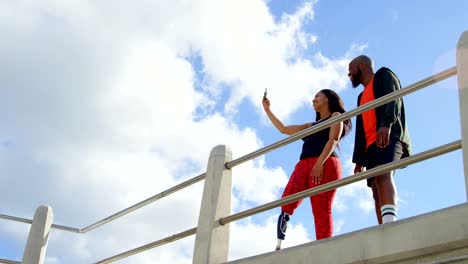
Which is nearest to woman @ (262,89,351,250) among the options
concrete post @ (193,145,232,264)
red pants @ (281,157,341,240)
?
red pants @ (281,157,341,240)

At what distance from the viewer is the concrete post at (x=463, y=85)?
9.64ft

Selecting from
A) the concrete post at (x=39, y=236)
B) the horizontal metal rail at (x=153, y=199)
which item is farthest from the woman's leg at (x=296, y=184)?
the concrete post at (x=39, y=236)

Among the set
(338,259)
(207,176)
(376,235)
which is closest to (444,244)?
(376,235)

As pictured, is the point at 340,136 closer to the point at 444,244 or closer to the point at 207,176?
the point at 207,176

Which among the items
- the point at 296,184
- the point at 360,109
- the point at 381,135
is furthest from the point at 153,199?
the point at 360,109

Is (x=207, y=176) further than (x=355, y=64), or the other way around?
(x=355, y=64)

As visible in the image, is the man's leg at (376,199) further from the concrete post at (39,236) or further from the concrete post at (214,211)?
the concrete post at (39,236)

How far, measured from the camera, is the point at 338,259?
10.4 feet

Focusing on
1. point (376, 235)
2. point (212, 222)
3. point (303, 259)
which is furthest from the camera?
point (212, 222)

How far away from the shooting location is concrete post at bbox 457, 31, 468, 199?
2939 millimetres

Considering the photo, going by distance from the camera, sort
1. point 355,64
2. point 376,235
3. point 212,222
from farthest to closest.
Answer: point 355,64 → point 212,222 → point 376,235

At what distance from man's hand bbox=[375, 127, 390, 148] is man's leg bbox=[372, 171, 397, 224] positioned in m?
0.21

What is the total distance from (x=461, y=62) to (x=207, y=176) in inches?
79.8

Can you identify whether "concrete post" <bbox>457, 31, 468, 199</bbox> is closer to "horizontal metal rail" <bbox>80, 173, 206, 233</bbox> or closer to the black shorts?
the black shorts
